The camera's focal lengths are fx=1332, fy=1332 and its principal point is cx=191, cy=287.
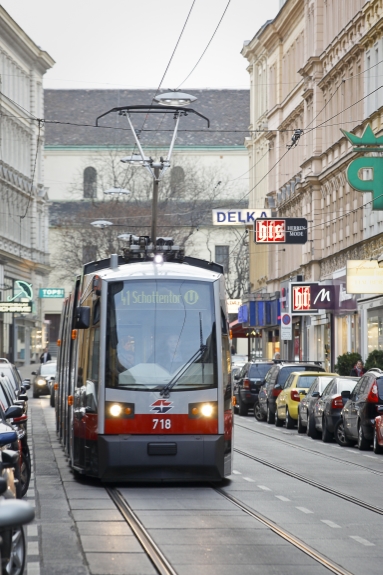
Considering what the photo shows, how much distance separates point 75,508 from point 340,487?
447cm

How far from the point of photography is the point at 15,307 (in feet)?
237

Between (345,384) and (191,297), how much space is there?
11.9 meters

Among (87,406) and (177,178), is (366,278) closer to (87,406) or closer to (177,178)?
(87,406)

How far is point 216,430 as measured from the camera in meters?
17.5

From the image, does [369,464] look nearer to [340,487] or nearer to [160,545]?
[340,487]

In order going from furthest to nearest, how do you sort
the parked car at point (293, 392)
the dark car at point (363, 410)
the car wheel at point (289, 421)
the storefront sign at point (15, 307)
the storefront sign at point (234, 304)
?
the storefront sign at point (234, 304) < the storefront sign at point (15, 307) < the car wheel at point (289, 421) < the parked car at point (293, 392) < the dark car at point (363, 410)

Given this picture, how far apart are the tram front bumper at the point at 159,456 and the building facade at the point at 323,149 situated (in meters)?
25.9

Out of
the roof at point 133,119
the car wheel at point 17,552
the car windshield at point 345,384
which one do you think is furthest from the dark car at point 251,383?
the roof at point 133,119

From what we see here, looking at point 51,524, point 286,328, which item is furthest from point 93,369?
point 286,328

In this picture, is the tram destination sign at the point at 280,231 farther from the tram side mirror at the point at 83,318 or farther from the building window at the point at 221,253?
the building window at the point at 221,253

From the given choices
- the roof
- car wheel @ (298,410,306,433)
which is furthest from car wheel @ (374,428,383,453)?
the roof

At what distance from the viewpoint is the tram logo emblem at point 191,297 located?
17.9 m

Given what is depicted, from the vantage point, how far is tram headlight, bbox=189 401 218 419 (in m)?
17.4

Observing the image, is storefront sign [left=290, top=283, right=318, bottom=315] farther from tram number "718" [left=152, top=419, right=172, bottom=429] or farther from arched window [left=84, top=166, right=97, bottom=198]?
arched window [left=84, top=166, right=97, bottom=198]
